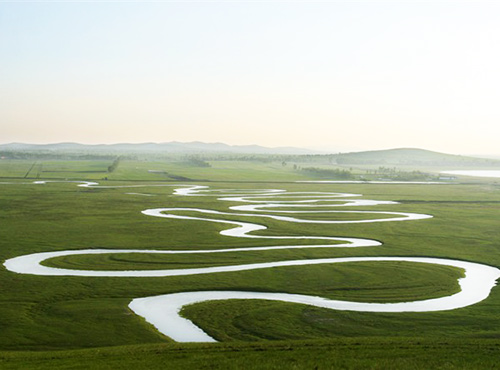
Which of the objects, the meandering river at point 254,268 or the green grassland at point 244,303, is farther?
the meandering river at point 254,268

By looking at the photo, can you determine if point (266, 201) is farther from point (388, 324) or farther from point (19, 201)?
point (388, 324)

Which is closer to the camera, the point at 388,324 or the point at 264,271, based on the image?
the point at 388,324

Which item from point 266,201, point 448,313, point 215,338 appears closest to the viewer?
point 215,338

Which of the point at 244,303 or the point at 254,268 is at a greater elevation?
the point at 254,268

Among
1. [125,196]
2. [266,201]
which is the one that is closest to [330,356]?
[266,201]

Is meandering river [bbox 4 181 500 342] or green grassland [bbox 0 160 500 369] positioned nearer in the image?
green grassland [bbox 0 160 500 369]

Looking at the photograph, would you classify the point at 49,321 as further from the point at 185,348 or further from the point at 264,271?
the point at 264,271

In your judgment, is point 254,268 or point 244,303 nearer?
point 244,303

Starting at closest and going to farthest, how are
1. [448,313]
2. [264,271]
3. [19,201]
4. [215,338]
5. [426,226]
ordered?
[215,338] → [448,313] → [264,271] → [426,226] → [19,201]
